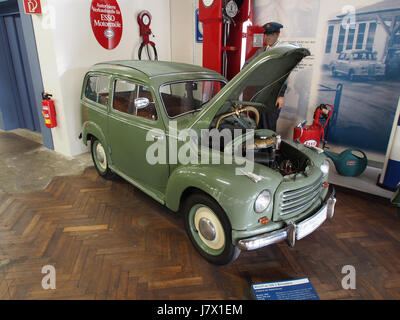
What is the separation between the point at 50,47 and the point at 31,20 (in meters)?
0.57

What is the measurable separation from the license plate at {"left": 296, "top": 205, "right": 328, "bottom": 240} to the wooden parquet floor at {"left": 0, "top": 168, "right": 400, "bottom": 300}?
444 millimetres

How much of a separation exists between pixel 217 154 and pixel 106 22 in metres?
3.93

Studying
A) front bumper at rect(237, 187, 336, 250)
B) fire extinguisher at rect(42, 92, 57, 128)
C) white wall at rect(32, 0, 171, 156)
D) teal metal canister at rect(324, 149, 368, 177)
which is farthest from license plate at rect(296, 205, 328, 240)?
fire extinguisher at rect(42, 92, 57, 128)

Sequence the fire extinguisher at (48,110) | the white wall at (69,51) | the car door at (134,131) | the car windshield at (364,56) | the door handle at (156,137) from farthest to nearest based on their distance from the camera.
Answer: the fire extinguisher at (48,110), the white wall at (69,51), the car windshield at (364,56), the car door at (134,131), the door handle at (156,137)

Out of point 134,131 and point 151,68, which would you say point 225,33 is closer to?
point 151,68

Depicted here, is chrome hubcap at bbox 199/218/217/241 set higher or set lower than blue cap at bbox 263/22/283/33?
lower

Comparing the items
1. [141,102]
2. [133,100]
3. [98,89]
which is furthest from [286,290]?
[98,89]

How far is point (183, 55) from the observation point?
20.6 feet

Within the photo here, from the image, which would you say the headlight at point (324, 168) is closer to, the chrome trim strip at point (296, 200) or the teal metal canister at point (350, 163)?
the chrome trim strip at point (296, 200)

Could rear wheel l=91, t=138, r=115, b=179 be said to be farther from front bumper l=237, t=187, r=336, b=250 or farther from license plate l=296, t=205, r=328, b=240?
license plate l=296, t=205, r=328, b=240

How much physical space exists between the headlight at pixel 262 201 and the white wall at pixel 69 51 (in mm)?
3925

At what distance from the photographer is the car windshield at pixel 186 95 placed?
9.49 ft

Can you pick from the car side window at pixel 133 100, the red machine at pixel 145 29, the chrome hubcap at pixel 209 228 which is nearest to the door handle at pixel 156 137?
the car side window at pixel 133 100

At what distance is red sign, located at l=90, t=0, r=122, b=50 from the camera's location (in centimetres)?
481
